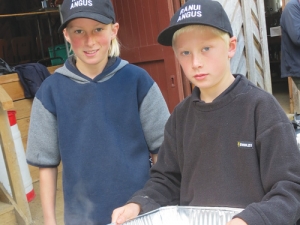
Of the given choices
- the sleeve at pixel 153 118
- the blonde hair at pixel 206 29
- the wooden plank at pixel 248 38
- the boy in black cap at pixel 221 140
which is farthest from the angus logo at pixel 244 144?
the wooden plank at pixel 248 38

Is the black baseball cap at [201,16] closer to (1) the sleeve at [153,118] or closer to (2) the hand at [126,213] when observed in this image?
(1) the sleeve at [153,118]

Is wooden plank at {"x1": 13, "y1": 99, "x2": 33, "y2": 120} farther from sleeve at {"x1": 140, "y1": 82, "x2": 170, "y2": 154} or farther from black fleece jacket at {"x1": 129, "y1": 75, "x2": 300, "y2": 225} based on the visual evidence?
black fleece jacket at {"x1": 129, "y1": 75, "x2": 300, "y2": 225}

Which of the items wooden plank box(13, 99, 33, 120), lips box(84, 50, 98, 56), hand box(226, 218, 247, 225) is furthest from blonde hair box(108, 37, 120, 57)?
wooden plank box(13, 99, 33, 120)

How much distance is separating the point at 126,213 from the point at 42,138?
595 mm

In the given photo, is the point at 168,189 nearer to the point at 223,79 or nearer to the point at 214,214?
the point at 214,214

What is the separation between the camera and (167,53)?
12.7 ft

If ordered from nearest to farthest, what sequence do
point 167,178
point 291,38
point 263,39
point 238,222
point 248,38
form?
point 238,222
point 167,178
point 248,38
point 291,38
point 263,39

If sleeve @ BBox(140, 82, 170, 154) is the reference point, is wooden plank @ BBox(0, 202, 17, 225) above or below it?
below

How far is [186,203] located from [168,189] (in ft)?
0.33

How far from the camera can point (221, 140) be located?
1.28 m

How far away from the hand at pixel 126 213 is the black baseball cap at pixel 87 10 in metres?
0.73

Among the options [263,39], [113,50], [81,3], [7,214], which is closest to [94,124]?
[113,50]

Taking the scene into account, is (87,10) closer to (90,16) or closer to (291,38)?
(90,16)

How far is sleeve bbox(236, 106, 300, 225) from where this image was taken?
1.07 m
